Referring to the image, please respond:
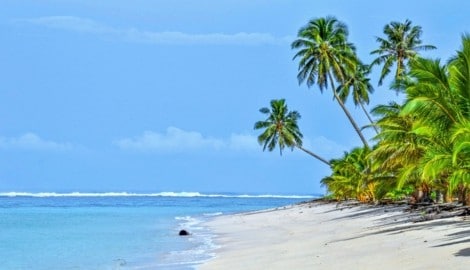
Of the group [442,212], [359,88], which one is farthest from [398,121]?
[359,88]

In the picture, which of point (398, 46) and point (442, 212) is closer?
point (442, 212)

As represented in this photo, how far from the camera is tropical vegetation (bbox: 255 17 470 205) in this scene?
17.6 m

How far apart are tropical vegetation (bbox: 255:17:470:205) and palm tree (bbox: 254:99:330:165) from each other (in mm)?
95

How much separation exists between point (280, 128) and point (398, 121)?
3973 centimetres

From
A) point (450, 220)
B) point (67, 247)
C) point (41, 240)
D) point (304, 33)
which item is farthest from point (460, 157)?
point (304, 33)

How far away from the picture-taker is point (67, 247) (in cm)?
2852

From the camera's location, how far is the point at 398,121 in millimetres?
28328

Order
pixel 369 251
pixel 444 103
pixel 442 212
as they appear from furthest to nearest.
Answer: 1. pixel 442 212
2. pixel 444 103
3. pixel 369 251

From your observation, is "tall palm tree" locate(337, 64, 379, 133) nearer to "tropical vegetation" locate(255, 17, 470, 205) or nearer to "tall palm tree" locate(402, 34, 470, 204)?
"tropical vegetation" locate(255, 17, 470, 205)

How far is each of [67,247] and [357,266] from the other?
17.3 metres

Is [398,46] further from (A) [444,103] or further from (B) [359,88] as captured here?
(A) [444,103]

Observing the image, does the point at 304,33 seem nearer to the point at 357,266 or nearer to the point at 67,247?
the point at 67,247

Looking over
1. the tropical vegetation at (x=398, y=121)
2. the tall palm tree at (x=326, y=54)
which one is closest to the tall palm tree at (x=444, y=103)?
the tropical vegetation at (x=398, y=121)

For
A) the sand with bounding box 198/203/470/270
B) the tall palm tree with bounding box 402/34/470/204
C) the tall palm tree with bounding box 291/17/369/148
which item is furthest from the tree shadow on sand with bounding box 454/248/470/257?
the tall palm tree with bounding box 291/17/369/148
